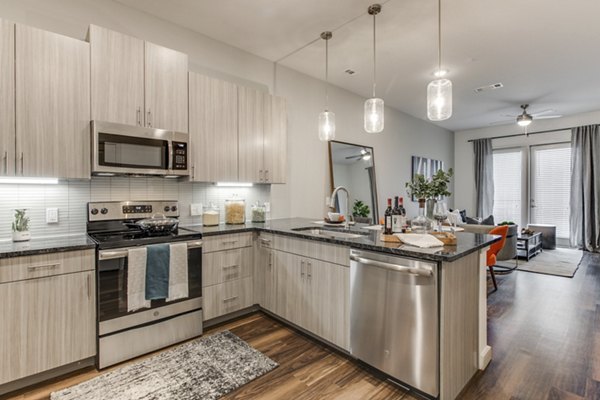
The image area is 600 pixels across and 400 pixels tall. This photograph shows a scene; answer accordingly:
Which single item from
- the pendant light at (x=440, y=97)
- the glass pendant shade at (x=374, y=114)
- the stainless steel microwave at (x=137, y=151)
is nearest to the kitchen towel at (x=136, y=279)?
the stainless steel microwave at (x=137, y=151)

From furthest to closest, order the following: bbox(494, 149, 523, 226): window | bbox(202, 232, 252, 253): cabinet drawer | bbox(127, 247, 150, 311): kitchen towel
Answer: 1. bbox(494, 149, 523, 226): window
2. bbox(202, 232, 252, 253): cabinet drawer
3. bbox(127, 247, 150, 311): kitchen towel

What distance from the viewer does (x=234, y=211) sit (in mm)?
3373

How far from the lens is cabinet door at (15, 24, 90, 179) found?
2074 mm

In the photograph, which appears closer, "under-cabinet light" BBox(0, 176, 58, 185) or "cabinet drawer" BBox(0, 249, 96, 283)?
"cabinet drawer" BBox(0, 249, 96, 283)

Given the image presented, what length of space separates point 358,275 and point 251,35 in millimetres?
2852

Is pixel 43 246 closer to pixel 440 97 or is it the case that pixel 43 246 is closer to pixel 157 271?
pixel 157 271

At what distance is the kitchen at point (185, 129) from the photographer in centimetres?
233

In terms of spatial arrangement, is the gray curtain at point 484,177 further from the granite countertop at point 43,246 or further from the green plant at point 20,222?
the green plant at point 20,222

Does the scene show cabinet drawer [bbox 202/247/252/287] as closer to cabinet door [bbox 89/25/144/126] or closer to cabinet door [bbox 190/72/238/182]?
cabinet door [bbox 190/72/238/182]

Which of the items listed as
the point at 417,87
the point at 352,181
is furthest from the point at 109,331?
the point at 417,87

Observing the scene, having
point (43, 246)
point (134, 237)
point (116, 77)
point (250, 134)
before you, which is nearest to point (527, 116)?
point (250, 134)

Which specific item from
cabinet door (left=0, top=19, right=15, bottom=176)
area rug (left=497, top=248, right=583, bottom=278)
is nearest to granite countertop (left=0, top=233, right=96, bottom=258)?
cabinet door (left=0, top=19, right=15, bottom=176)

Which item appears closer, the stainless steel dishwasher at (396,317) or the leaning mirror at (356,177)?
the stainless steel dishwasher at (396,317)

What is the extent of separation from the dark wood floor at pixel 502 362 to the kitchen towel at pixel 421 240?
3.19 feet
